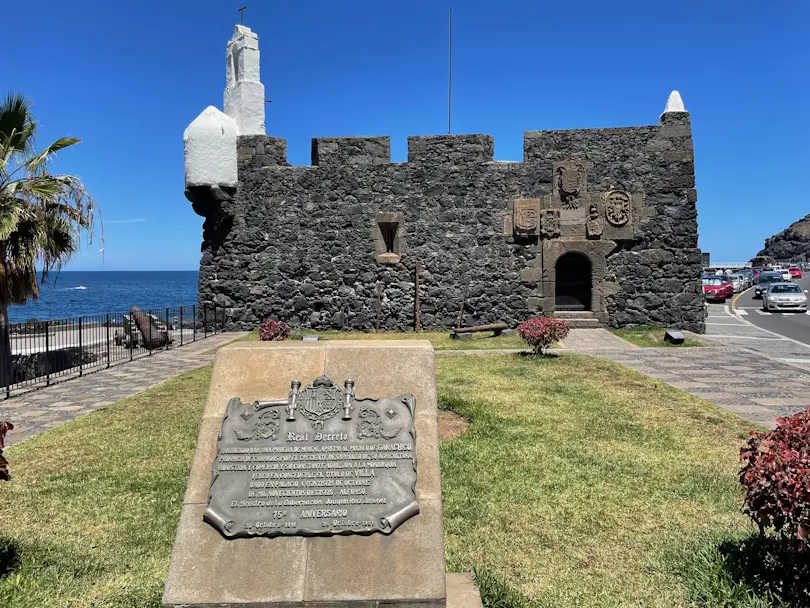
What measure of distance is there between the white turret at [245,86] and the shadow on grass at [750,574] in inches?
576

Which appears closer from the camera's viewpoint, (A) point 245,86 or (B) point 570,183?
(B) point 570,183

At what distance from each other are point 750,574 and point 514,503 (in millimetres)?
1626

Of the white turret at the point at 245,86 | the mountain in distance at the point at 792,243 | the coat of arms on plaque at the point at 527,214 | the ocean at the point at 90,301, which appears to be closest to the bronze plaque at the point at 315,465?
the ocean at the point at 90,301

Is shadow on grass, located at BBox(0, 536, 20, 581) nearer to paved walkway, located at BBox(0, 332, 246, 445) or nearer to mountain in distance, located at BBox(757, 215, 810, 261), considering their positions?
paved walkway, located at BBox(0, 332, 246, 445)

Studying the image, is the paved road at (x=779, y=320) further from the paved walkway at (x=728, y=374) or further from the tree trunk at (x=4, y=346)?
the tree trunk at (x=4, y=346)

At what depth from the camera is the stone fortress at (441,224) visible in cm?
1459

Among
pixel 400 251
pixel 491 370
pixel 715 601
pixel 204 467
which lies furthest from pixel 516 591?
pixel 400 251

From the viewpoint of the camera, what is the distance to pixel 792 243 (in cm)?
9862

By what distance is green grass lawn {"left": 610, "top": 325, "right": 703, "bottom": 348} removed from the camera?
42.5 ft

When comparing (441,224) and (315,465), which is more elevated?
(441,224)

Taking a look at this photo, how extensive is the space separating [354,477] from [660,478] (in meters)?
3.14

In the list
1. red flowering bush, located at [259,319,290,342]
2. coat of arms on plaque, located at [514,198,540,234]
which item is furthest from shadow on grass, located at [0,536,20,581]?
coat of arms on plaque, located at [514,198,540,234]

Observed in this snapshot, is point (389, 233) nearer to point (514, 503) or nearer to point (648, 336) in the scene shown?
point (648, 336)

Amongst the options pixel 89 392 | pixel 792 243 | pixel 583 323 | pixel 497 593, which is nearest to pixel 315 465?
pixel 497 593
